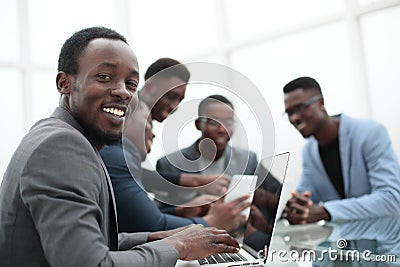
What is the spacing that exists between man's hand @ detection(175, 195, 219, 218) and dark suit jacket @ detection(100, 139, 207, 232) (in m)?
0.35

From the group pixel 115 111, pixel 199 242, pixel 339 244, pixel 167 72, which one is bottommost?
pixel 339 244

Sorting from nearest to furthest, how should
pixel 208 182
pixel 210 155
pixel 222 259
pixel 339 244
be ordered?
pixel 222 259, pixel 339 244, pixel 208 182, pixel 210 155

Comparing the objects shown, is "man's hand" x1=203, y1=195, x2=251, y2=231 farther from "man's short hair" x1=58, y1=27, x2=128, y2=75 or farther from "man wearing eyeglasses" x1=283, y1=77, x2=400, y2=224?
"man's short hair" x1=58, y1=27, x2=128, y2=75

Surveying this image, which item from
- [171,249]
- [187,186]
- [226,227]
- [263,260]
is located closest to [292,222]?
[226,227]

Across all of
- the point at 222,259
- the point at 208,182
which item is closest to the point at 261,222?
the point at 222,259

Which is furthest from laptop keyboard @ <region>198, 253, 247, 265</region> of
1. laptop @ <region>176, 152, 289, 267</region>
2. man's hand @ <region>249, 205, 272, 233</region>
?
man's hand @ <region>249, 205, 272, 233</region>

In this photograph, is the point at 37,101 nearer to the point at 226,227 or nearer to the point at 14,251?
the point at 226,227

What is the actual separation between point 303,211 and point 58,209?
4.18 ft

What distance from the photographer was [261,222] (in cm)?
120

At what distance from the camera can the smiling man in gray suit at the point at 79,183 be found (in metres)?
0.65

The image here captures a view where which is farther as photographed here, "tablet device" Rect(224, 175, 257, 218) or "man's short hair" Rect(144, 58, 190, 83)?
"man's short hair" Rect(144, 58, 190, 83)

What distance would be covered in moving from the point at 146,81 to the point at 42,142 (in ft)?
3.95

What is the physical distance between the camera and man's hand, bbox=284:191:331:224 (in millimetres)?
1714

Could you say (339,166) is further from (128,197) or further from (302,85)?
(128,197)
